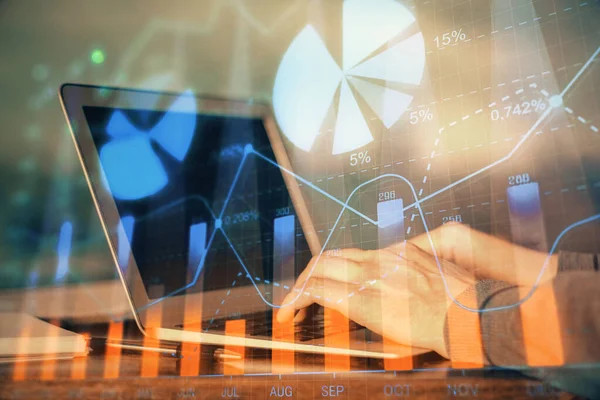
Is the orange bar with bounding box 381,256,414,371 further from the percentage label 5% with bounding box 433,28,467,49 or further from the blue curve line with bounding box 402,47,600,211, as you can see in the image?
the percentage label 5% with bounding box 433,28,467,49

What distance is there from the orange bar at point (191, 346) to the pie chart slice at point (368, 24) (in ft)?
1.90

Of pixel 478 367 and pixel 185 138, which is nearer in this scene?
pixel 478 367

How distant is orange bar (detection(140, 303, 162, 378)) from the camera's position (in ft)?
3.76

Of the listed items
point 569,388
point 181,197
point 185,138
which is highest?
point 185,138

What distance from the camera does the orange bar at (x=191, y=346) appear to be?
109 cm

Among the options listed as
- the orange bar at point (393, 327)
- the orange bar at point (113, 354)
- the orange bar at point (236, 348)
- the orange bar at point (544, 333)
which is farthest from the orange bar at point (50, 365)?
the orange bar at point (544, 333)

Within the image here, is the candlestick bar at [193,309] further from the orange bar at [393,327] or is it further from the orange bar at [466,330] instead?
the orange bar at [466,330]

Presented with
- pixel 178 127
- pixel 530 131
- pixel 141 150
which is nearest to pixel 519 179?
pixel 530 131

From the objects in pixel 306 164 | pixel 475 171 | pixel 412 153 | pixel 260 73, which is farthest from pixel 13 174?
pixel 475 171

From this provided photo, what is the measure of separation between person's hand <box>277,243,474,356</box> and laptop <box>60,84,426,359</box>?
3 centimetres

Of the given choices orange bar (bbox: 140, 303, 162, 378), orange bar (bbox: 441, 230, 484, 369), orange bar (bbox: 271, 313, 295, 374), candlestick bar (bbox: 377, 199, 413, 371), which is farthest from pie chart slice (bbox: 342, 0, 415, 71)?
orange bar (bbox: 140, 303, 162, 378)

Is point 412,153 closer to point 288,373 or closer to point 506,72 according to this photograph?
point 506,72

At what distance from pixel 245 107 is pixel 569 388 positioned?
792 mm

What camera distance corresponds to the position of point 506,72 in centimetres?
85
